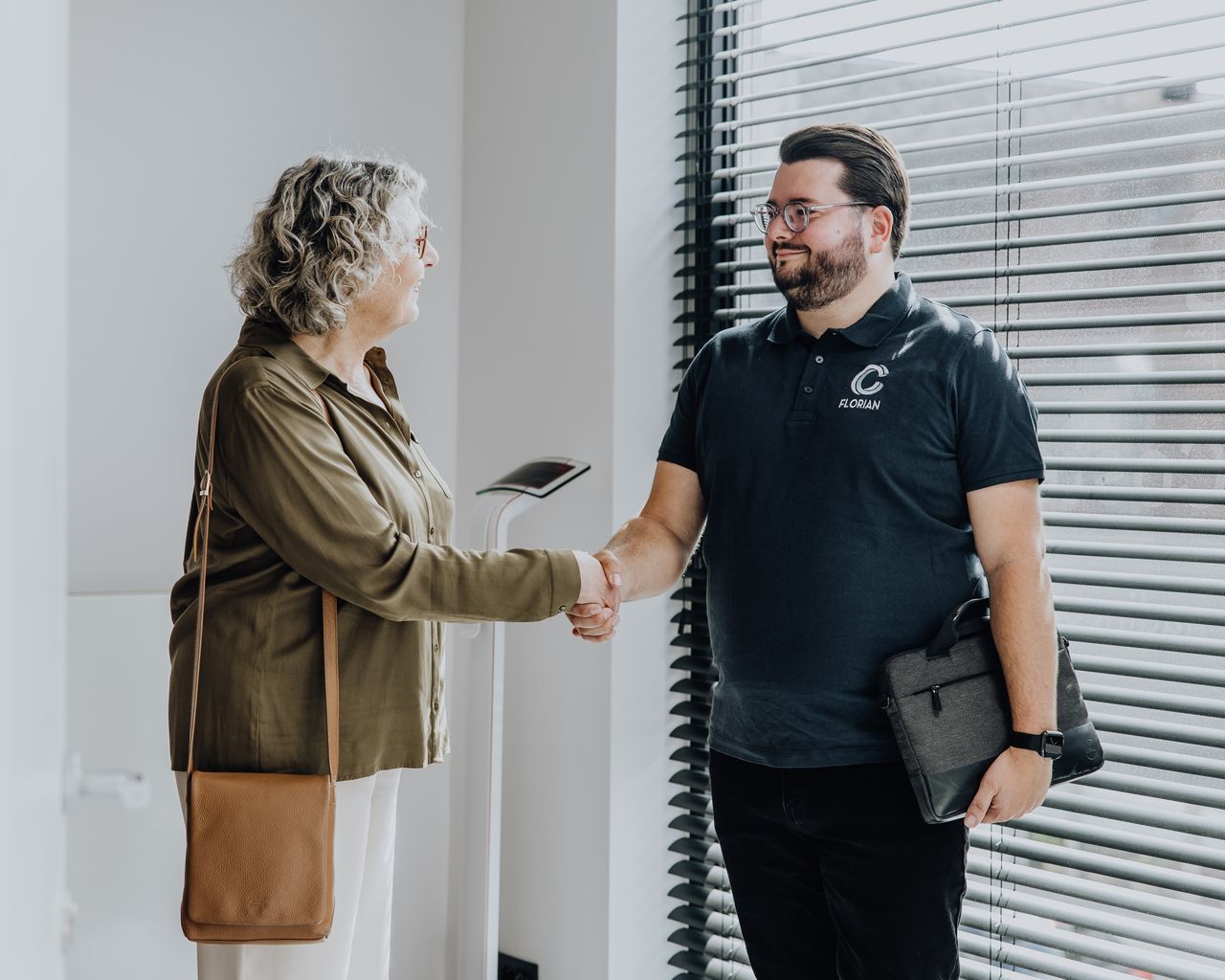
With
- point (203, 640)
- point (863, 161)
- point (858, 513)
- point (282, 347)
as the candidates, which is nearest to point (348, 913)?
point (203, 640)

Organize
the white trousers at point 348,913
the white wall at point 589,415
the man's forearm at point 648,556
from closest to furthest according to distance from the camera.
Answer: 1. the white trousers at point 348,913
2. the man's forearm at point 648,556
3. the white wall at point 589,415

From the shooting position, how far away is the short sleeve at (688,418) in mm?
1908

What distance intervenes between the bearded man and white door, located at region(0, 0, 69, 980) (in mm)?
1033

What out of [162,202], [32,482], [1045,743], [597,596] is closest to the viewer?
[32,482]

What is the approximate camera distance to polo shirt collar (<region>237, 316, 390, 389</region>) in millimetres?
1700

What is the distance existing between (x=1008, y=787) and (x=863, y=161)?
95 cm

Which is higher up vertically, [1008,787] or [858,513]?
[858,513]

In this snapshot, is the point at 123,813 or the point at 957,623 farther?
the point at 123,813

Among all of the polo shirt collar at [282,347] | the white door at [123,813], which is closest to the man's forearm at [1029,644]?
the polo shirt collar at [282,347]

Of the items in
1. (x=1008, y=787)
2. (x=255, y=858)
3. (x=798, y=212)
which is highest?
(x=798, y=212)

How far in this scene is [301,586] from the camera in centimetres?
166

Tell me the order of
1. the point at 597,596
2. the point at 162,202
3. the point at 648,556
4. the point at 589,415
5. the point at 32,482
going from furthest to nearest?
the point at 589,415
the point at 162,202
the point at 648,556
the point at 597,596
the point at 32,482

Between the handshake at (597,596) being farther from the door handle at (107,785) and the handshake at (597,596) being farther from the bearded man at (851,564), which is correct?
the door handle at (107,785)

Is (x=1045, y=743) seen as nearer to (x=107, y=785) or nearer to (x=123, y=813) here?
(x=107, y=785)
